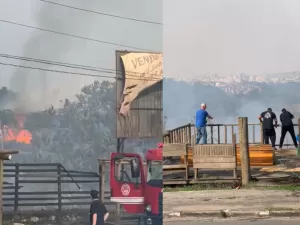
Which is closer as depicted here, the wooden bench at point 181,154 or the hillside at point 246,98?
the hillside at point 246,98

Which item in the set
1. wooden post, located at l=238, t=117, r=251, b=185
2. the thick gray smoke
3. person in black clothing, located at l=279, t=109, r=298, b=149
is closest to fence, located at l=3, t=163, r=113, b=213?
the thick gray smoke

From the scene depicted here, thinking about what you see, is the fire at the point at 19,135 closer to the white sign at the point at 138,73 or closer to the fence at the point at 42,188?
the fence at the point at 42,188

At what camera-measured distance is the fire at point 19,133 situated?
1.76 m

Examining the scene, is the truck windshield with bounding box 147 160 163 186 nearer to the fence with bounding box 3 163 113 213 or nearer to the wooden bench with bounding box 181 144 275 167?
the fence with bounding box 3 163 113 213

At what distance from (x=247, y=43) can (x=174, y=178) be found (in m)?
2.93

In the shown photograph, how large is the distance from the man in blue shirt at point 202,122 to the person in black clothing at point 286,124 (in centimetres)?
147

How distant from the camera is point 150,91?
1.84 m

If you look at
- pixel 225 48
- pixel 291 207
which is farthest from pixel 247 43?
pixel 291 207

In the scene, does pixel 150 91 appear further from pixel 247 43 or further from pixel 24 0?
pixel 247 43

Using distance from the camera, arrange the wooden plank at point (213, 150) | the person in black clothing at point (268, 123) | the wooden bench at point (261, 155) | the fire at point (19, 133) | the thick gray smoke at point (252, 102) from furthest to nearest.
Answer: the wooden bench at point (261, 155) → the person in black clothing at point (268, 123) → the wooden plank at point (213, 150) → the thick gray smoke at point (252, 102) → the fire at point (19, 133)

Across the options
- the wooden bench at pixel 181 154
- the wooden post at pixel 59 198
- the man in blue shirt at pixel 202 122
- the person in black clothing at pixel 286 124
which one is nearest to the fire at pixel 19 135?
the wooden post at pixel 59 198

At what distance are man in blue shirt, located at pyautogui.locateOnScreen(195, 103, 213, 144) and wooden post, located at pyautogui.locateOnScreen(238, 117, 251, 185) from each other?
0.55 m

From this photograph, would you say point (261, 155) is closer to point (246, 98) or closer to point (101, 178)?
point (246, 98)

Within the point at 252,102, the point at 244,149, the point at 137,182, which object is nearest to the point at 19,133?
the point at 137,182
